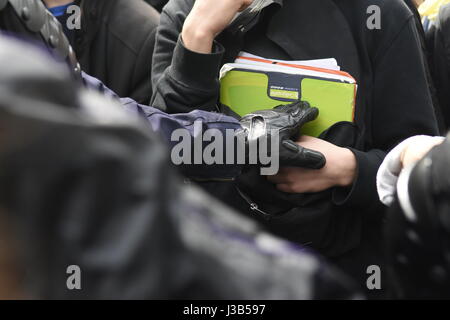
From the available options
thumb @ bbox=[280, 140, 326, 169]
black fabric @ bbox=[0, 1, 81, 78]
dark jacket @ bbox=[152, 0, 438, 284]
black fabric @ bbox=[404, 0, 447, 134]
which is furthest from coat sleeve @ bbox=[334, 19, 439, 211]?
black fabric @ bbox=[0, 1, 81, 78]

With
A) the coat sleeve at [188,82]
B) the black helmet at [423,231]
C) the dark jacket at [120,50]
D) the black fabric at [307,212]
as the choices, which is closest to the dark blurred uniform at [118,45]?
the dark jacket at [120,50]

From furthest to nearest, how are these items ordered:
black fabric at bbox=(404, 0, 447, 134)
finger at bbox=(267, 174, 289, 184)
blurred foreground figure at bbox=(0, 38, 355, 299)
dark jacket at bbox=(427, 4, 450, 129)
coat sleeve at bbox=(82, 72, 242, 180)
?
dark jacket at bbox=(427, 4, 450, 129) < black fabric at bbox=(404, 0, 447, 134) < finger at bbox=(267, 174, 289, 184) < coat sleeve at bbox=(82, 72, 242, 180) < blurred foreground figure at bbox=(0, 38, 355, 299)

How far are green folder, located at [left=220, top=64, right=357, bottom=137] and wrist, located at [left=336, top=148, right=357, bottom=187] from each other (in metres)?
0.07

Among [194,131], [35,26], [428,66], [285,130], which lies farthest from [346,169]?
[428,66]

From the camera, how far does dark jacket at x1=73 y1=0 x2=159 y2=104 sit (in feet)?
5.37

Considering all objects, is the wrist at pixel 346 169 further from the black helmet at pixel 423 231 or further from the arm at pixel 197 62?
the black helmet at pixel 423 231

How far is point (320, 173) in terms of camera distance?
1.18 metres

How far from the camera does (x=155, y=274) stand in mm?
306

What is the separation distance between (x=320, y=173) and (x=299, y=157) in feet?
0.29

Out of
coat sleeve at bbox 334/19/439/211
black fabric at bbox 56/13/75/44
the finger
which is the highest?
black fabric at bbox 56/13/75/44

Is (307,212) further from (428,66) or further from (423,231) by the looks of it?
(428,66)

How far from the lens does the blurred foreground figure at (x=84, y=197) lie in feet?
0.93

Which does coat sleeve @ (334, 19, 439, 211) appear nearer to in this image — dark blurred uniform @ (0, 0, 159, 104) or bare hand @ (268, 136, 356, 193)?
bare hand @ (268, 136, 356, 193)

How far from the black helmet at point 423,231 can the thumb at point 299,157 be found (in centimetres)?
60
